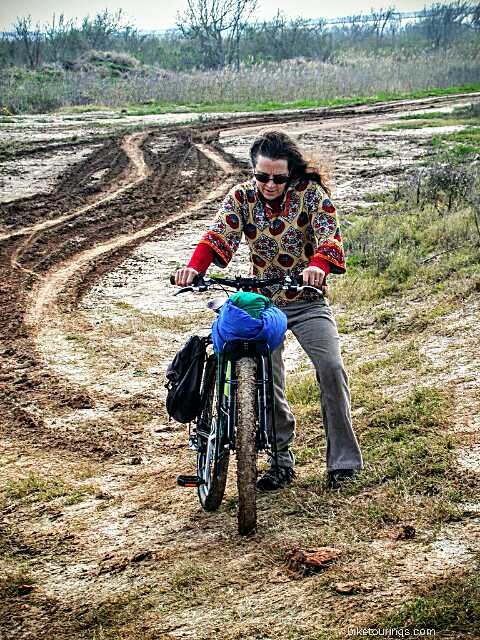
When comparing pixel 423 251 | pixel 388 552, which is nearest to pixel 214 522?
pixel 388 552

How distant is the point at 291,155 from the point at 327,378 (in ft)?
3.83

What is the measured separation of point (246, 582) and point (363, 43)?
227 feet

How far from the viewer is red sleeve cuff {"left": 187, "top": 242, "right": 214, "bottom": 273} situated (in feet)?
15.4

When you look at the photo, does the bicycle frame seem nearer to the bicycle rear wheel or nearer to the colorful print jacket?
the bicycle rear wheel

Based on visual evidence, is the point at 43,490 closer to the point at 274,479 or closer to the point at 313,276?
the point at 274,479

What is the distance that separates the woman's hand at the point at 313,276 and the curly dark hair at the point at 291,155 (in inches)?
24.0

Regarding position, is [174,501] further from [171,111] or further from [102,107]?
[102,107]

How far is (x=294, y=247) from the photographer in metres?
4.72

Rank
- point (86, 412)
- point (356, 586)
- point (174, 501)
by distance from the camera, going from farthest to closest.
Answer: point (86, 412) < point (174, 501) < point (356, 586)

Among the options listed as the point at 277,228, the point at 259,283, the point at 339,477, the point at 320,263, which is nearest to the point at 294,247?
the point at 277,228

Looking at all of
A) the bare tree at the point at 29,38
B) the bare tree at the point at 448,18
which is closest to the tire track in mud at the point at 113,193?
the bare tree at the point at 29,38

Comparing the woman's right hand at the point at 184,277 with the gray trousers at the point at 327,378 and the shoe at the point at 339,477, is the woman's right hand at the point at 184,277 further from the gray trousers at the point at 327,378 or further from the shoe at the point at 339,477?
the shoe at the point at 339,477

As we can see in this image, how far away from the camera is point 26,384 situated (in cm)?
723

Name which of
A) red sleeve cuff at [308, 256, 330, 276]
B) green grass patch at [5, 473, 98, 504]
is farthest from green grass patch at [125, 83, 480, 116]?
red sleeve cuff at [308, 256, 330, 276]
